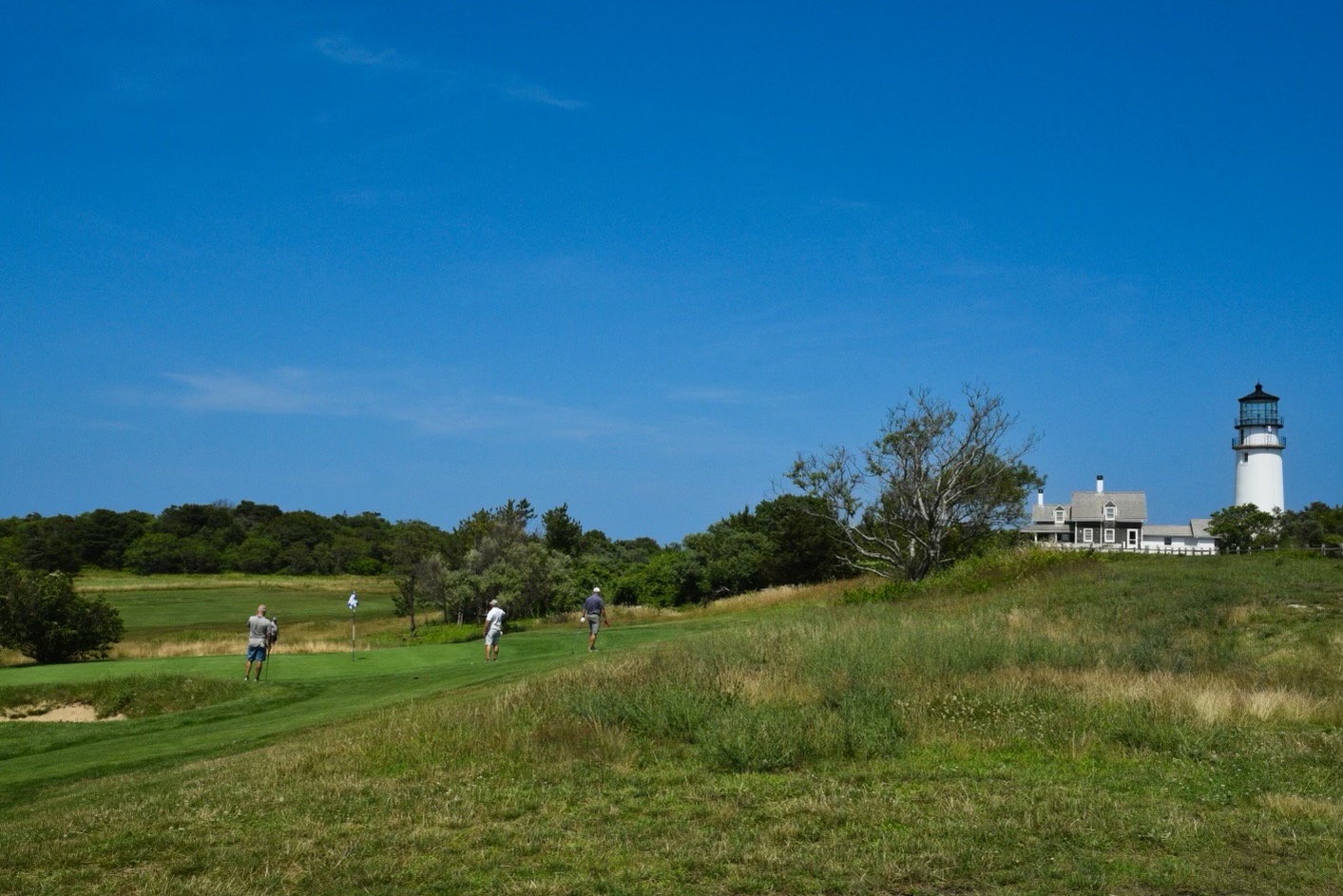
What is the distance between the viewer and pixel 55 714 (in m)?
23.5

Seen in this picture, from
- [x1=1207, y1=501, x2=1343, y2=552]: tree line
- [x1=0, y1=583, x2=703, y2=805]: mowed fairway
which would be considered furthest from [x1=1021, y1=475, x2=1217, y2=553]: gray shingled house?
[x1=0, y1=583, x2=703, y2=805]: mowed fairway

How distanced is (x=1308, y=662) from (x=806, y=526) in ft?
147

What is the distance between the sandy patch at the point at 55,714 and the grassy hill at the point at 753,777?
3828mm

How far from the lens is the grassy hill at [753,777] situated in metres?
7.70

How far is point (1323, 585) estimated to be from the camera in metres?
29.6

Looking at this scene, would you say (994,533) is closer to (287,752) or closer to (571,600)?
(571,600)

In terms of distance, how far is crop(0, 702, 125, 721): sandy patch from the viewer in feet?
76.3

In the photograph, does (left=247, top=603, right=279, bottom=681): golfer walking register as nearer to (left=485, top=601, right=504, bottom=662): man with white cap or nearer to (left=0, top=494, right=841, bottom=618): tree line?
(left=485, top=601, right=504, bottom=662): man with white cap

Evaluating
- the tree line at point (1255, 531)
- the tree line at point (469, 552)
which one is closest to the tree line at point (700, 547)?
the tree line at point (469, 552)

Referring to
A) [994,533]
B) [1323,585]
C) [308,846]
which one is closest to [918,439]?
[994,533]

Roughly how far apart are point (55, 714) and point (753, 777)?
18890 millimetres

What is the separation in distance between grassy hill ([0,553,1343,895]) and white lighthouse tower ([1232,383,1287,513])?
69590 millimetres

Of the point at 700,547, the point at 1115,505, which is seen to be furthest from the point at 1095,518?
the point at 700,547

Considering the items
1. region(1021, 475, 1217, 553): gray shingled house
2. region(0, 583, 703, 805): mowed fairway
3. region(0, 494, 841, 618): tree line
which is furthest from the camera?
region(1021, 475, 1217, 553): gray shingled house
